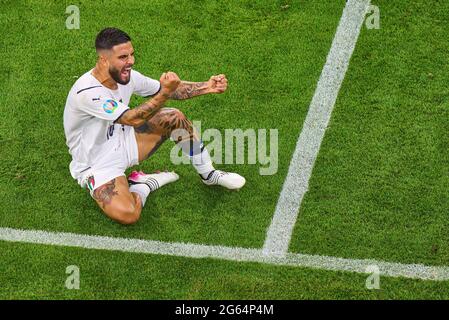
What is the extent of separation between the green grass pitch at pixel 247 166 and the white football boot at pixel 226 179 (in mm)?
89

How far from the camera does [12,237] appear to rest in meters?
6.90

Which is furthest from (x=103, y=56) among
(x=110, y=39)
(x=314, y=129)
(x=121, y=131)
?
(x=314, y=129)

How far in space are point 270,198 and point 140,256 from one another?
1.16 metres

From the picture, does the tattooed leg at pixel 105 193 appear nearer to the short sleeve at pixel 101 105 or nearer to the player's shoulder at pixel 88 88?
the short sleeve at pixel 101 105

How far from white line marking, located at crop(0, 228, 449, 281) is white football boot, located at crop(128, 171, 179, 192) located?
553 mm

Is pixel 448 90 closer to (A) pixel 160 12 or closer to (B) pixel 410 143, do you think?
(B) pixel 410 143


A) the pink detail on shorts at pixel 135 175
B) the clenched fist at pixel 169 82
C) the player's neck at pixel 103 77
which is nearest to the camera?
the clenched fist at pixel 169 82

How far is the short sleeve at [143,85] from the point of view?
23.4 feet

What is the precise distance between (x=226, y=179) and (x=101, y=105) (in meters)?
1.20

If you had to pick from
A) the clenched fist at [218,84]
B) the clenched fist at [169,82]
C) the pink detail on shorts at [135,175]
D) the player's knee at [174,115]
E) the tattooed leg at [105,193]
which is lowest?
the tattooed leg at [105,193]

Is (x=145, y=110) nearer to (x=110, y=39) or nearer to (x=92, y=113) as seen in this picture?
(x=92, y=113)

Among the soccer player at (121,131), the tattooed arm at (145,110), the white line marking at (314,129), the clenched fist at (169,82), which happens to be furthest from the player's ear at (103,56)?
the white line marking at (314,129)

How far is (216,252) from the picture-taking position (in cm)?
679

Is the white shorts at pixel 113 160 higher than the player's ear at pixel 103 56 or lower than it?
lower
